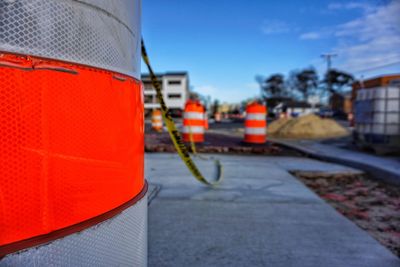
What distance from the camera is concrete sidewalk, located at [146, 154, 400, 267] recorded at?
2242mm

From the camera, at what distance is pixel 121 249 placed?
4.03ft

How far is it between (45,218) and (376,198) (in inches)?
159

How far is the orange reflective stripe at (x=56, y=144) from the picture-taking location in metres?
0.91

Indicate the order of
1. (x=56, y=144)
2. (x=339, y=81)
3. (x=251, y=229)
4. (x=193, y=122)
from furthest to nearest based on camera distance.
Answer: (x=339, y=81) < (x=193, y=122) < (x=251, y=229) < (x=56, y=144)

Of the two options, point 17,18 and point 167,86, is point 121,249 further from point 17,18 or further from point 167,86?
point 167,86

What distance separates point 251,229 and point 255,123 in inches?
229

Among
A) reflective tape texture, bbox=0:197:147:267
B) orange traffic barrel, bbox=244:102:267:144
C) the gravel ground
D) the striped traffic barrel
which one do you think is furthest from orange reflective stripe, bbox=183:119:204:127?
the striped traffic barrel

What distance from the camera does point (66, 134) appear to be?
101cm

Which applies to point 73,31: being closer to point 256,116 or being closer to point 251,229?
point 251,229

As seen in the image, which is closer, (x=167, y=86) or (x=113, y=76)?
(x=113, y=76)

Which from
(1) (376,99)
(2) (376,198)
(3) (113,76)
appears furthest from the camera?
(1) (376,99)

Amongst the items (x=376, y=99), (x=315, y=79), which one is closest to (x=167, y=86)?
(x=315, y=79)

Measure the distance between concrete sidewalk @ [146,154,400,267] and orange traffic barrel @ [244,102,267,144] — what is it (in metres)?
3.87

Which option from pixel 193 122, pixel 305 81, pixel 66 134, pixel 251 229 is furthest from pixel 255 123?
pixel 305 81
